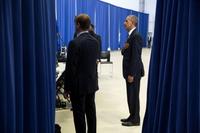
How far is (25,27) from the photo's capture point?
7.14 feet

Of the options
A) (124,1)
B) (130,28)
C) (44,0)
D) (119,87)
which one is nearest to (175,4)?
(44,0)

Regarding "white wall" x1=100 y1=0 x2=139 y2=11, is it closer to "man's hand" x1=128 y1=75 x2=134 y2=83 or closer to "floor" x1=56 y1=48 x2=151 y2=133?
"floor" x1=56 y1=48 x2=151 y2=133

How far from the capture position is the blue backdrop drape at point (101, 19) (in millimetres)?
10391

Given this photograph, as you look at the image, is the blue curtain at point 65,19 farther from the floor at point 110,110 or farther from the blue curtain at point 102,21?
the blue curtain at point 102,21

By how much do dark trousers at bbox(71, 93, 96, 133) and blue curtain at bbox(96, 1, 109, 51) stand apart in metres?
11.0

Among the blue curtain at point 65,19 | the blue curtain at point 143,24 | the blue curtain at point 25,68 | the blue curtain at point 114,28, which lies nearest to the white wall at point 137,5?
the blue curtain at point 143,24

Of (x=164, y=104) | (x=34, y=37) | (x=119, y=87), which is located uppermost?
(x=34, y=37)

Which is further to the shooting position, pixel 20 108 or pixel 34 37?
pixel 34 37

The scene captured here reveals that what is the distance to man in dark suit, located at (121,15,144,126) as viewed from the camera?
4480 millimetres

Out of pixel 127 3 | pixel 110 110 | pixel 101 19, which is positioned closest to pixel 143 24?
pixel 127 3

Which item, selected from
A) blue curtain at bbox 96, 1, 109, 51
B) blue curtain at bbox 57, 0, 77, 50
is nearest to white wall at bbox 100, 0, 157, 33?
blue curtain at bbox 96, 1, 109, 51

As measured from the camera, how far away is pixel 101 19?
15.3 metres

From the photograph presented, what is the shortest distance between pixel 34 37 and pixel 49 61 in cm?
38

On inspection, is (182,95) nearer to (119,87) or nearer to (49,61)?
(49,61)
